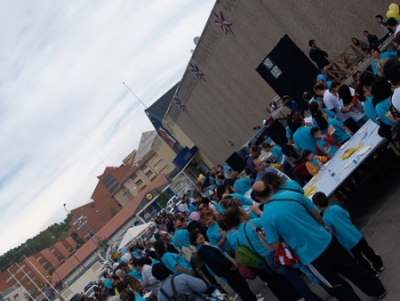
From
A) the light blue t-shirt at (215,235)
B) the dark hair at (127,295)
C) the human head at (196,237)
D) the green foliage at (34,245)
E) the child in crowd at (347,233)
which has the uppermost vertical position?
the green foliage at (34,245)

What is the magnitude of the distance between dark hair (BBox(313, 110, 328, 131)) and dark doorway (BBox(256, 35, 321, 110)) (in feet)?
20.3

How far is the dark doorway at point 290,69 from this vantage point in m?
14.7

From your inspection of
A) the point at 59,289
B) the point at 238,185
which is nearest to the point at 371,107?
the point at 238,185

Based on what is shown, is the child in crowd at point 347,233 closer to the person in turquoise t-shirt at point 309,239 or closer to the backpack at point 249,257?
the person in turquoise t-shirt at point 309,239

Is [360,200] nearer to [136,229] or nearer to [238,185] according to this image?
[238,185]

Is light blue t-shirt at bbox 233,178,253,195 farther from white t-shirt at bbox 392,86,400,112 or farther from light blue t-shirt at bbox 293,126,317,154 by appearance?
white t-shirt at bbox 392,86,400,112

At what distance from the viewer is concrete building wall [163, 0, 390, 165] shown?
61.6 feet

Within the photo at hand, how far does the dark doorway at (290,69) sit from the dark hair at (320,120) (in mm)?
6189

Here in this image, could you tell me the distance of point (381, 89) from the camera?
18.7ft

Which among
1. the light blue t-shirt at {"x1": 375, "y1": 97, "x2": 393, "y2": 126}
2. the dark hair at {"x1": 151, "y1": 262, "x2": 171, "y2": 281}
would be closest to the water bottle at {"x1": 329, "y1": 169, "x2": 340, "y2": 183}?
the light blue t-shirt at {"x1": 375, "y1": 97, "x2": 393, "y2": 126}

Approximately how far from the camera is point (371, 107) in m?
6.59

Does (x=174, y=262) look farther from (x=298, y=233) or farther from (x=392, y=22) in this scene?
(x=392, y=22)

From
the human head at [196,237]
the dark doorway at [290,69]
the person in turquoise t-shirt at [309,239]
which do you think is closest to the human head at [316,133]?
the human head at [196,237]

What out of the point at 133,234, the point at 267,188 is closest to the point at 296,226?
the point at 267,188
